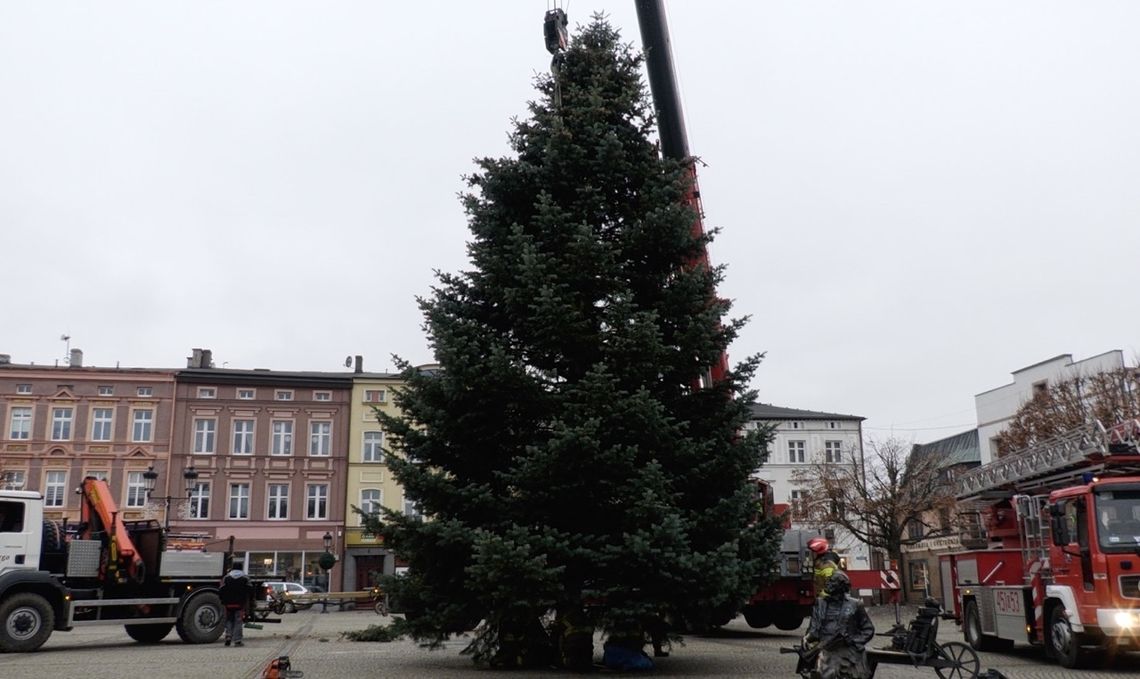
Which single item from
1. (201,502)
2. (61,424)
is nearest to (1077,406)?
(201,502)

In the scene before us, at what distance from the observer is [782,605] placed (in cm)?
2288

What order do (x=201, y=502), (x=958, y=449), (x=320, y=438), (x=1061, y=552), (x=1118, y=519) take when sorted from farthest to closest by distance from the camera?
1. (x=958, y=449)
2. (x=320, y=438)
3. (x=201, y=502)
4. (x=1061, y=552)
5. (x=1118, y=519)

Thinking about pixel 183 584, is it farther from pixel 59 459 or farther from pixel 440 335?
pixel 59 459

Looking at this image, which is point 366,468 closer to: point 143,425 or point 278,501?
point 278,501

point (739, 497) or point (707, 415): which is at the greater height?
point (707, 415)

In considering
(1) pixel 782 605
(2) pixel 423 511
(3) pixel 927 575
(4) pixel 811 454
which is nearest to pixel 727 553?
(2) pixel 423 511

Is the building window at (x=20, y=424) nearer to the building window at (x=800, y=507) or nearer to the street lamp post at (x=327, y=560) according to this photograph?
the street lamp post at (x=327, y=560)

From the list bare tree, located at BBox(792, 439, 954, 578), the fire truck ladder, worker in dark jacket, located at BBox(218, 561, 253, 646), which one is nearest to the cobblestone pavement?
worker in dark jacket, located at BBox(218, 561, 253, 646)

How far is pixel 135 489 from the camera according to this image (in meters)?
51.2

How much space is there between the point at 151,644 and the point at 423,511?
1039cm

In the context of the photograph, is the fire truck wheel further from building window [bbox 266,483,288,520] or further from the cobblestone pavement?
building window [bbox 266,483,288,520]

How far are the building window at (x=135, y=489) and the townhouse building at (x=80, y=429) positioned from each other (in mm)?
48

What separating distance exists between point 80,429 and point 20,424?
276 cm

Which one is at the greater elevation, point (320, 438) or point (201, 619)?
point (320, 438)
